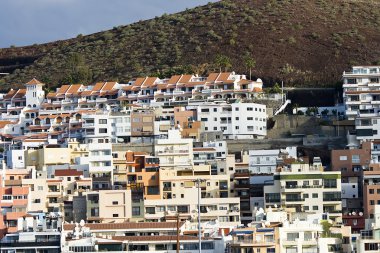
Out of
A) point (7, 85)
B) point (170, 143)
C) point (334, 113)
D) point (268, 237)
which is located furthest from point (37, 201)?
point (7, 85)

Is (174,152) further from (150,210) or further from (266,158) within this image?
(150,210)

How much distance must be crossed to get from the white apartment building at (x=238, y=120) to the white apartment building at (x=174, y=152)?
28.9 feet

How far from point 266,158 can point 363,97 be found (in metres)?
14.2

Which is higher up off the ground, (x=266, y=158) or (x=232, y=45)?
A: (x=232, y=45)

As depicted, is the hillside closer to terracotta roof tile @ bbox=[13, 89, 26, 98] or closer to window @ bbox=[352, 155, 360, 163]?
terracotta roof tile @ bbox=[13, 89, 26, 98]

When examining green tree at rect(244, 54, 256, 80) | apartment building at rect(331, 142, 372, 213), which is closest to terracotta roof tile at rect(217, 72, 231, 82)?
green tree at rect(244, 54, 256, 80)

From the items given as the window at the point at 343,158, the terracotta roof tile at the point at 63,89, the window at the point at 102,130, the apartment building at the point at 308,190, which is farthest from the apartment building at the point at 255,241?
the terracotta roof tile at the point at 63,89

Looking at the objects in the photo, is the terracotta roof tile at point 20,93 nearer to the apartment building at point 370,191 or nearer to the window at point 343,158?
the window at point 343,158

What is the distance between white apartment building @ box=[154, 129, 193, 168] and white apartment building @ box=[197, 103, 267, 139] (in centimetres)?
881

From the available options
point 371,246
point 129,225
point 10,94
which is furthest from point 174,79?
point 371,246

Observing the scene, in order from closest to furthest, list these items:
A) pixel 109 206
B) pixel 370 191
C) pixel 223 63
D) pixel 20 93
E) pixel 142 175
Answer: pixel 109 206 → pixel 370 191 → pixel 142 175 → pixel 20 93 → pixel 223 63

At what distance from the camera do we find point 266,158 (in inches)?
→ 4690

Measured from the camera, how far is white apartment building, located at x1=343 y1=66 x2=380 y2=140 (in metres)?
123

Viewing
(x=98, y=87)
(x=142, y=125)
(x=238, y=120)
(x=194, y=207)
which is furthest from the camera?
(x=98, y=87)
